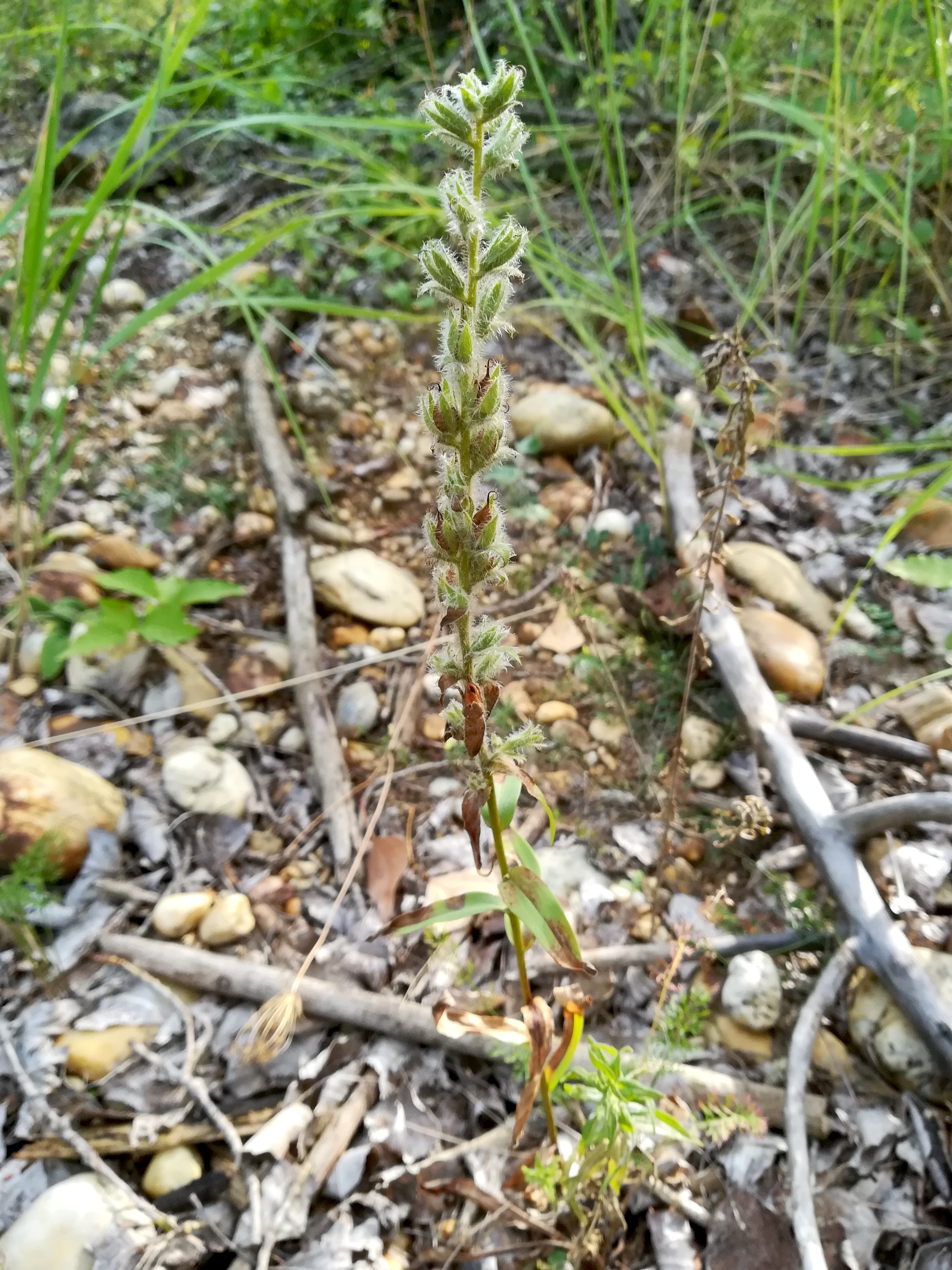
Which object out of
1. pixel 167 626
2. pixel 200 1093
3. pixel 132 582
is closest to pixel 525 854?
pixel 200 1093

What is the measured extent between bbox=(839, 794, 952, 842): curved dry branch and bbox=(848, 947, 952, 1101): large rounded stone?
25cm

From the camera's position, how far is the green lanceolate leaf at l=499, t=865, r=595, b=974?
1190mm

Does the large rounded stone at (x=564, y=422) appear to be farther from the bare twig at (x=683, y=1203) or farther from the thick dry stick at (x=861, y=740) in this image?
the bare twig at (x=683, y=1203)

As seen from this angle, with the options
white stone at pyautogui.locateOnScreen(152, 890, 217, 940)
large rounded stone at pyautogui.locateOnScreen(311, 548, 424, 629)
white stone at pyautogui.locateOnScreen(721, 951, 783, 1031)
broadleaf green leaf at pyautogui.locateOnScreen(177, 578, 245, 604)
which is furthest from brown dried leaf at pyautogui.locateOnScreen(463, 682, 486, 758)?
large rounded stone at pyautogui.locateOnScreen(311, 548, 424, 629)

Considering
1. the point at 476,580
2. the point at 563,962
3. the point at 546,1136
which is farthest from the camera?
the point at 546,1136

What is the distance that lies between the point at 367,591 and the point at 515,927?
1428 mm

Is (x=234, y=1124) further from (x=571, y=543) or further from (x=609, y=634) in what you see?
(x=571, y=543)

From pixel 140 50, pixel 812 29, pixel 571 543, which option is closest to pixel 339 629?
pixel 571 543

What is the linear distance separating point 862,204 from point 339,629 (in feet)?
8.90

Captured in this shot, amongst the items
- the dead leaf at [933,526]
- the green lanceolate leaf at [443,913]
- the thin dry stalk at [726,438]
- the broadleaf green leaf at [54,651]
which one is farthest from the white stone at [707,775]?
the broadleaf green leaf at [54,651]

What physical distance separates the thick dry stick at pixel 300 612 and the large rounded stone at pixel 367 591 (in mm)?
61

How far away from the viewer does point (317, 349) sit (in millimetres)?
3352

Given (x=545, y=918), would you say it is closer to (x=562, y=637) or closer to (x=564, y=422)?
(x=562, y=637)

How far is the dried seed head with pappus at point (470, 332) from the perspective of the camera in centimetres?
88
